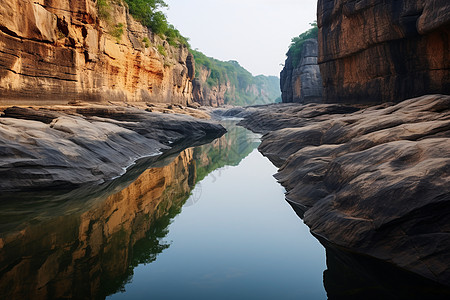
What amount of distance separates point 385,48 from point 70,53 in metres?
12.7

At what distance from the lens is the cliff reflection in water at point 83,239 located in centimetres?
292

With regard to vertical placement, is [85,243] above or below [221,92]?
below

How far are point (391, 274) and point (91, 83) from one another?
14.9 meters

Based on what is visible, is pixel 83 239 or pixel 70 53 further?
pixel 70 53

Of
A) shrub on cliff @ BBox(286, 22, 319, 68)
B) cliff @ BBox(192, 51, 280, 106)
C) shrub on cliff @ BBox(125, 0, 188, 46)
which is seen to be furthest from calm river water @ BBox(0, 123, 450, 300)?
cliff @ BBox(192, 51, 280, 106)

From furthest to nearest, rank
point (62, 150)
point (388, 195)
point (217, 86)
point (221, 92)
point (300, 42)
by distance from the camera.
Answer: point (221, 92), point (217, 86), point (300, 42), point (62, 150), point (388, 195)

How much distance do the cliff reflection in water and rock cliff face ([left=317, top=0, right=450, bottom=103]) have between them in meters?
9.17

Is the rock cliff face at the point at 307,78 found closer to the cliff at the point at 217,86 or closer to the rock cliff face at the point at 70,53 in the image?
the rock cliff face at the point at 70,53

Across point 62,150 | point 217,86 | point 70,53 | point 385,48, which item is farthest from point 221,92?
point 62,150

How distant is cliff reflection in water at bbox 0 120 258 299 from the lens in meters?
2.92

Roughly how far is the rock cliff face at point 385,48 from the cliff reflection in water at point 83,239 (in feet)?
30.1

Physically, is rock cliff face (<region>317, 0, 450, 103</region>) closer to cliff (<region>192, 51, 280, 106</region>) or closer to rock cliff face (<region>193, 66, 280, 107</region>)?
rock cliff face (<region>193, 66, 280, 107</region>)

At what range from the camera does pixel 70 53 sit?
13.4 m

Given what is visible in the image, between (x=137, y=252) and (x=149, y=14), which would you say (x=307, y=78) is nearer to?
(x=149, y=14)
